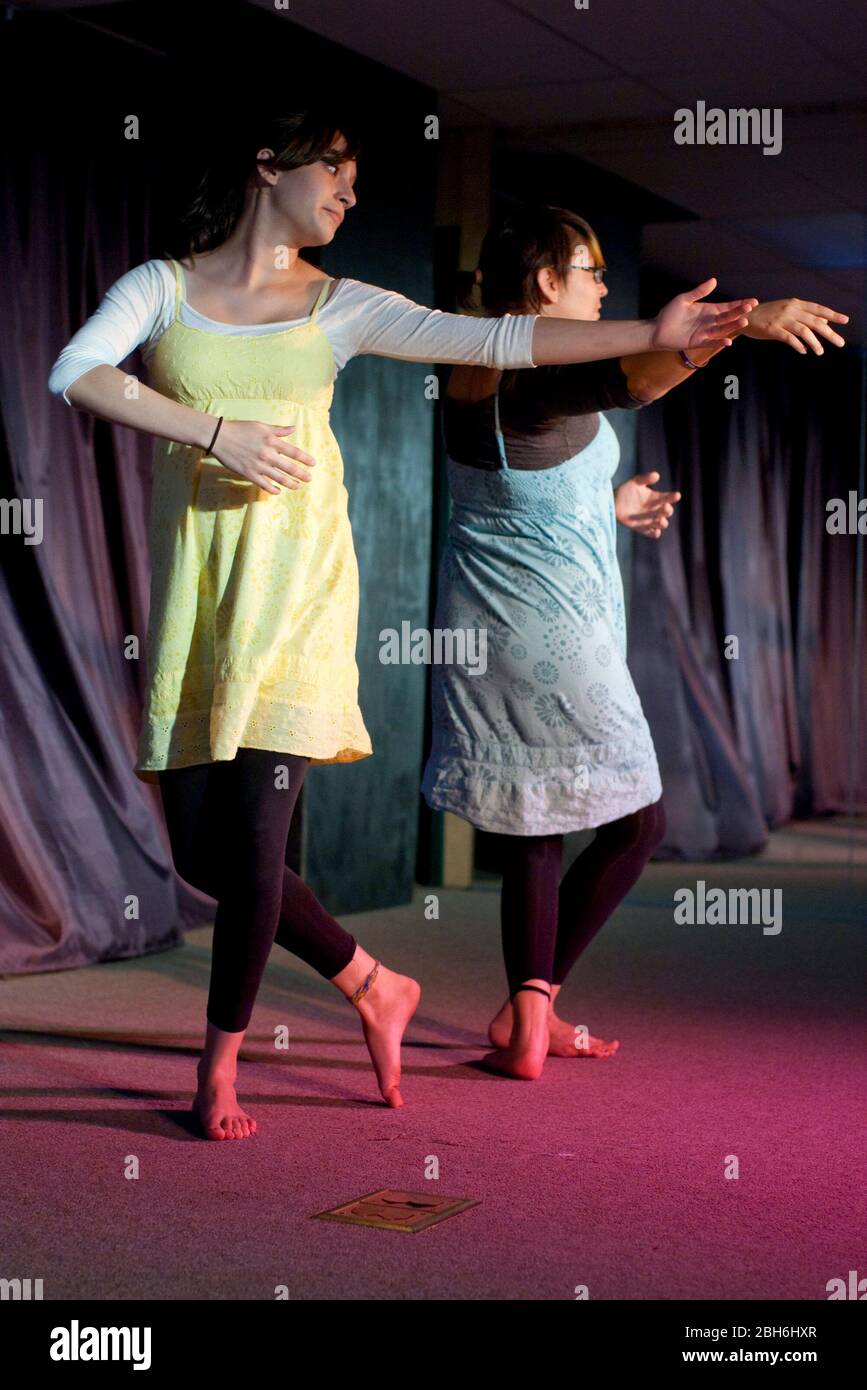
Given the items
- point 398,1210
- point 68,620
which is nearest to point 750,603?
point 68,620

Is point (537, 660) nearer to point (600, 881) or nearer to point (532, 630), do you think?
point (532, 630)

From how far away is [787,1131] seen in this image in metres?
2.46

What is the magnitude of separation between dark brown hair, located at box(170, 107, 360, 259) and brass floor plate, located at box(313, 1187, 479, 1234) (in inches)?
51.4

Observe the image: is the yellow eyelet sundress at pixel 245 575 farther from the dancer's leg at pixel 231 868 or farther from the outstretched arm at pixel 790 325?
the outstretched arm at pixel 790 325

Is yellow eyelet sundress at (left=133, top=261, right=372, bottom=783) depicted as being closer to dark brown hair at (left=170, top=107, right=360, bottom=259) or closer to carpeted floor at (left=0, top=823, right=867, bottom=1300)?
dark brown hair at (left=170, top=107, right=360, bottom=259)

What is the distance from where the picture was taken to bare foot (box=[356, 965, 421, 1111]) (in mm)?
2570

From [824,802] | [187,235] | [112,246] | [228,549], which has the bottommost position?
[824,802]

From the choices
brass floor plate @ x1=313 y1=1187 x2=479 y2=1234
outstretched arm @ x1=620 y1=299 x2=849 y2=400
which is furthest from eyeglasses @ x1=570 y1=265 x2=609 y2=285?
brass floor plate @ x1=313 y1=1187 x2=479 y2=1234

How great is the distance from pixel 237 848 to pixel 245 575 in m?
0.36

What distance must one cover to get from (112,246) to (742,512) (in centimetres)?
379

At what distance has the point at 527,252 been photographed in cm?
279

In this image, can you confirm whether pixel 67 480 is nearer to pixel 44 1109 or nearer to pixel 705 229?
pixel 44 1109

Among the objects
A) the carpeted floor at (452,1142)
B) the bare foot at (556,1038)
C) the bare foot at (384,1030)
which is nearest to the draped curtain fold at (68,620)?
the carpeted floor at (452,1142)
